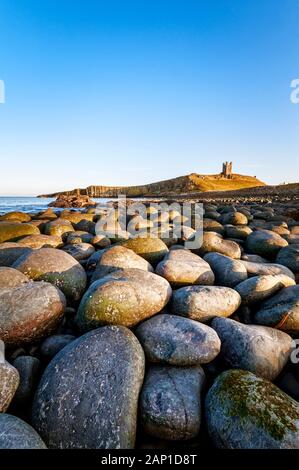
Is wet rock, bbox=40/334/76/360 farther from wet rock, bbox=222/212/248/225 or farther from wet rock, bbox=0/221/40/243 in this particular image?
wet rock, bbox=222/212/248/225

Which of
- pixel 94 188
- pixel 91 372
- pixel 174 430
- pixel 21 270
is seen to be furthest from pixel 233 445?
pixel 94 188

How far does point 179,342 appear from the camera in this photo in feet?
7.22

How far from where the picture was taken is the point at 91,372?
1.96 m

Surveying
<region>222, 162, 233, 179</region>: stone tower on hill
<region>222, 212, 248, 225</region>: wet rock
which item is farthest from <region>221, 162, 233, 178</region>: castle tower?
<region>222, 212, 248, 225</region>: wet rock

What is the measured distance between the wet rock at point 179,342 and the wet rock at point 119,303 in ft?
0.62

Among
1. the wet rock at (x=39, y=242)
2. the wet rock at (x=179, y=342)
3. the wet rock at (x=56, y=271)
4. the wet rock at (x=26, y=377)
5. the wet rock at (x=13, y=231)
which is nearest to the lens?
the wet rock at (x=26, y=377)

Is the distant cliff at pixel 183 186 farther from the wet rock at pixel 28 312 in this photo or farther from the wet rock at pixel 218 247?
the wet rock at pixel 28 312

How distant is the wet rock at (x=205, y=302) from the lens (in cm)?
262

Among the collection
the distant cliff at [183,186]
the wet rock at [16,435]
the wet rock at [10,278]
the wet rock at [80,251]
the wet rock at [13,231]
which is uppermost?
the distant cliff at [183,186]

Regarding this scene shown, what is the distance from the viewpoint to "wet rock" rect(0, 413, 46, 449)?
4.89 feet

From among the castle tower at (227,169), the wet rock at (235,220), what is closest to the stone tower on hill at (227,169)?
the castle tower at (227,169)

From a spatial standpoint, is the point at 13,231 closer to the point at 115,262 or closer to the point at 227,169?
the point at 115,262

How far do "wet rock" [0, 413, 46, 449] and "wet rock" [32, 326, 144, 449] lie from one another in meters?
0.23
